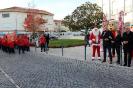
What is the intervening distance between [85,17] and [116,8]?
13733 millimetres

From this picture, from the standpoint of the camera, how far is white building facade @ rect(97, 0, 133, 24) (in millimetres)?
44669

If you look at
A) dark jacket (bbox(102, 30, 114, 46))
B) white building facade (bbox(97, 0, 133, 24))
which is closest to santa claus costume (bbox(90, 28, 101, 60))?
dark jacket (bbox(102, 30, 114, 46))

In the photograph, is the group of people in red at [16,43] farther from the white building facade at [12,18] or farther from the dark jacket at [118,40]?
the white building facade at [12,18]

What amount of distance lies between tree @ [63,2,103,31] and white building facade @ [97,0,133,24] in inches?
51.4

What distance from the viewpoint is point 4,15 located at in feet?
490

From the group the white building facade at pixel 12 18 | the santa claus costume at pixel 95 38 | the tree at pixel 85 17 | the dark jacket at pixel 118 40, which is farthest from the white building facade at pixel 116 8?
the white building facade at pixel 12 18

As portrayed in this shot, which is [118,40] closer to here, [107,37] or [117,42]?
[117,42]

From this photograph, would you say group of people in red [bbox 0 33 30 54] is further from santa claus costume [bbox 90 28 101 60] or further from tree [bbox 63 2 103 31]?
tree [bbox 63 2 103 31]

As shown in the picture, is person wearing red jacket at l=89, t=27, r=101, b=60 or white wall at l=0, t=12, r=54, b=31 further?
white wall at l=0, t=12, r=54, b=31

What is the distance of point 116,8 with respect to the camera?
167 feet

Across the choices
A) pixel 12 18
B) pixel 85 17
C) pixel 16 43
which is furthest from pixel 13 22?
pixel 16 43

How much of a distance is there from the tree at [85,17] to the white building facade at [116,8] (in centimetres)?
131

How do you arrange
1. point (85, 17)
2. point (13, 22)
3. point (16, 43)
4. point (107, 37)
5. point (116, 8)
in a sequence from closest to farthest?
1. point (107, 37)
2. point (16, 43)
3. point (116, 8)
4. point (85, 17)
5. point (13, 22)

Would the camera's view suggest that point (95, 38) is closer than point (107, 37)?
No
